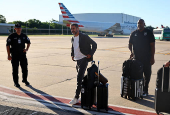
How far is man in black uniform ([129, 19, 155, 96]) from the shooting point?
19.7 feet

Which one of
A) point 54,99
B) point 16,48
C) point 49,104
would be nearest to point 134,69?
point 54,99

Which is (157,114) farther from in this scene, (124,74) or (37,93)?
(37,93)

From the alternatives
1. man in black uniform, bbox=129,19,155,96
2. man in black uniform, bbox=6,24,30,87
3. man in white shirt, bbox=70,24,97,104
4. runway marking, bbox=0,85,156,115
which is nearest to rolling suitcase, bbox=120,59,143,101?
man in black uniform, bbox=129,19,155,96

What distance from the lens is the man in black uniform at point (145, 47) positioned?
600cm

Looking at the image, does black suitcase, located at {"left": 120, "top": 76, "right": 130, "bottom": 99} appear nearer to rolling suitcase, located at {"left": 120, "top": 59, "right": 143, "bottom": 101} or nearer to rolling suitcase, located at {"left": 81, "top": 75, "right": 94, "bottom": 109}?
rolling suitcase, located at {"left": 120, "top": 59, "right": 143, "bottom": 101}

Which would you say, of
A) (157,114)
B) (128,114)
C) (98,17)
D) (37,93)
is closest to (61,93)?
(37,93)

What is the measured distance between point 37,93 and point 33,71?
10.7ft

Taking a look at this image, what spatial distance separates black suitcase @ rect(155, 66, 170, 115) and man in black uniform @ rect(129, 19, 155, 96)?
154cm

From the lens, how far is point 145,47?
6066 millimetres

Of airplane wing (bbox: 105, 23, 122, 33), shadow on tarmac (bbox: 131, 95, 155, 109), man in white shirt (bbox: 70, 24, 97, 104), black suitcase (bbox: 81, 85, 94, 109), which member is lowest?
shadow on tarmac (bbox: 131, 95, 155, 109)

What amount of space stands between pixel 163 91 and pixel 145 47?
1.88m

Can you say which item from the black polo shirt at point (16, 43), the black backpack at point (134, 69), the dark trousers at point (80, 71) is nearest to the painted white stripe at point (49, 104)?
the dark trousers at point (80, 71)

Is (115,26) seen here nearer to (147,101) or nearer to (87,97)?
(147,101)

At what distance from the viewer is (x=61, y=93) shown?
20.4 ft
